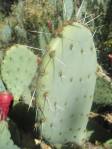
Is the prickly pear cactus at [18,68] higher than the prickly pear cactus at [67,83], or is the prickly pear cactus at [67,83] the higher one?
the prickly pear cactus at [67,83]

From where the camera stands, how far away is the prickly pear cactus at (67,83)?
3000 millimetres

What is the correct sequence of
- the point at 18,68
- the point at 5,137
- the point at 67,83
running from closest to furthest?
1. the point at 67,83
2. the point at 5,137
3. the point at 18,68

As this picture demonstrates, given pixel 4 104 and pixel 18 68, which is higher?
pixel 4 104

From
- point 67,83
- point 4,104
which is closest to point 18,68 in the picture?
point 4,104

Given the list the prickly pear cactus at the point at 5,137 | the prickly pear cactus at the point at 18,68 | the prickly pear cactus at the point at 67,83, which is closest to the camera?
the prickly pear cactus at the point at 67,83

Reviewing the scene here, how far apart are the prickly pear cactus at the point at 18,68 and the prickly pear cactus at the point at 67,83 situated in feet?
3.67

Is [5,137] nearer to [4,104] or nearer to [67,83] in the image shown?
[4,104]

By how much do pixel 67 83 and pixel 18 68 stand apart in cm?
135

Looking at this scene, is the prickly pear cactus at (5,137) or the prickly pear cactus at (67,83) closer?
the prickly pear cactus at (67,83)

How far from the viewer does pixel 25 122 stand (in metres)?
3.94

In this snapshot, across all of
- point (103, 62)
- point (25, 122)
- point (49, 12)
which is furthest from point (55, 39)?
point (49, 12)

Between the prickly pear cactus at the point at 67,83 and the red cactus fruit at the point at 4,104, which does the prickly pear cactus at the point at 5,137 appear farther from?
the prickly pear cactus at the point at 67,83

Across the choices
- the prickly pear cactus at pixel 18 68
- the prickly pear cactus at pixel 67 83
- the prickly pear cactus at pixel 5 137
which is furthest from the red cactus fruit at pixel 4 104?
the prickly pear cactus at pixel 18 68

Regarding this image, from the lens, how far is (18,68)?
14.5 feet
